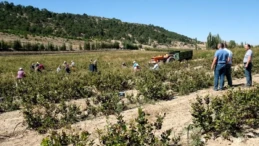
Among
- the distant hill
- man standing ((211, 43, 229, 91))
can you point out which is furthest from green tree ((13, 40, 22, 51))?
man standing ((211, 43, 229, 91))

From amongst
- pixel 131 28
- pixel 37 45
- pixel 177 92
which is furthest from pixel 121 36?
pixel 177 92

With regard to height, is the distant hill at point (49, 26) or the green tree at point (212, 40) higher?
the distant hill at point (49, 26)

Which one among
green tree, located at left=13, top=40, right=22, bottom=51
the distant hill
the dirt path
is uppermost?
the distant hill

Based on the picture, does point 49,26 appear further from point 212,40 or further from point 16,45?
point 212,40

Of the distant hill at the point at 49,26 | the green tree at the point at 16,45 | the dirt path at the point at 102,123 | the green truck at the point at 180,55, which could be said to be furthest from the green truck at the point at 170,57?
the distant hill at the point at 49,26

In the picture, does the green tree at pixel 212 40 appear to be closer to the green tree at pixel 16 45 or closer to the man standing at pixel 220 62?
the green tree at pixel 16 45

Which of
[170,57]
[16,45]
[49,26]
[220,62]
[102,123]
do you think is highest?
[49,26]

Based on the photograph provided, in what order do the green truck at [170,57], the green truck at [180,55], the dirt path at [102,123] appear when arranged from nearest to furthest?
the dirt path at [102,123] < the green truck at [170,57] < the green truck at [180,55]

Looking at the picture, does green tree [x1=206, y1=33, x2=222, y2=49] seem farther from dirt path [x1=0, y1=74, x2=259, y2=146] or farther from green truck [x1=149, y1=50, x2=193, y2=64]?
dirt path [x1=0, y1=74, x2=259, y2=146]

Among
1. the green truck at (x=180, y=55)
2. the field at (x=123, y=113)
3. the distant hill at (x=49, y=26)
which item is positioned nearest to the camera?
the field at (x=123, y=113)

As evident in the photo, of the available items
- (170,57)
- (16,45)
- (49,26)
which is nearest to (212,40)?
(16,45)

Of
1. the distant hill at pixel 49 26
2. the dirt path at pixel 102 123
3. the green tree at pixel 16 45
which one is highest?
the distant hill at pixel 49 26

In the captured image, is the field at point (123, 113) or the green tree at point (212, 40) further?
the green tree at point (212, 40)

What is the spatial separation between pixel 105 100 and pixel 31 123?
6.93 feet
